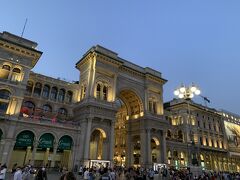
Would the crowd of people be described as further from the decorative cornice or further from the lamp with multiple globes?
the decorative cornice

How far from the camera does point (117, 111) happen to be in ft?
114

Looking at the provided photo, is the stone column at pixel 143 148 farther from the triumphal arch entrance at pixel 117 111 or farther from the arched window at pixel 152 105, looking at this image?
the arched window at pixel 152 105

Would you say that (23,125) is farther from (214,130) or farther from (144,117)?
(214,130)

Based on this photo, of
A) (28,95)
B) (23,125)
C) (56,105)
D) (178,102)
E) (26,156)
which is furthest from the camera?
(178,102)

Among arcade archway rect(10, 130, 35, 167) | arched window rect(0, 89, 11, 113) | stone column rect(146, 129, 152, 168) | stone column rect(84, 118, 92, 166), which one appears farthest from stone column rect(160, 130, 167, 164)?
arched window rect(0, 89, 11, 113)

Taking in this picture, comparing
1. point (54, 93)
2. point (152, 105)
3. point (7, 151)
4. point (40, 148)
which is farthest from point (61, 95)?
point (152, 105)

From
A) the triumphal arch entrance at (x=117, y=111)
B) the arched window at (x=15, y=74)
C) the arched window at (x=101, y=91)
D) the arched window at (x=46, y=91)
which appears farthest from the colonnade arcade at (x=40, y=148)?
the arched window at (x=46, y=91)

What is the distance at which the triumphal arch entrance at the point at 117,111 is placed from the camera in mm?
32000

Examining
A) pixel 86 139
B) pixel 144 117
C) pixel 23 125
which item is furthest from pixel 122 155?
pixel 23 125

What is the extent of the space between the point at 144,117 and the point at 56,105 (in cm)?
1603

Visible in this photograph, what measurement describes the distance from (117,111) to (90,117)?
18.2 feet

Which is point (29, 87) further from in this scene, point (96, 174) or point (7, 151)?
point (96, 174)

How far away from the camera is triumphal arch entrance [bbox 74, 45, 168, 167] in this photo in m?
32.0

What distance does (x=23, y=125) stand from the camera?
1070 inches
